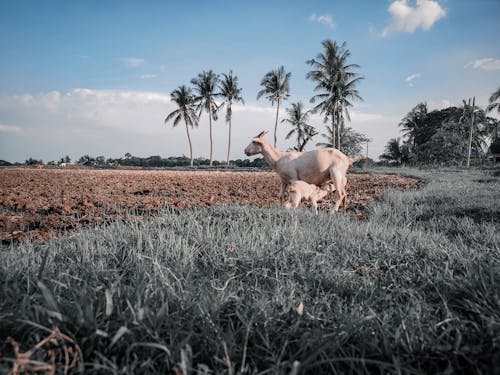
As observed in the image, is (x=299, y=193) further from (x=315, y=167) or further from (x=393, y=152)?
(x=393, y=152)

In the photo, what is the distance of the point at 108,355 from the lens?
122cm

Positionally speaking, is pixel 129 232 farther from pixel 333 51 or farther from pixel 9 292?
pixel 333 51

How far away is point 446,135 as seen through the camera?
33344 millimetres

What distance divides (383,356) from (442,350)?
237mm

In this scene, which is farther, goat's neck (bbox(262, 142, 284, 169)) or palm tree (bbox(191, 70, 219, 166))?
palm tree (bbox(191, 70, 219, 166))

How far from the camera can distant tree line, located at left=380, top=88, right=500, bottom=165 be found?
1313 inches

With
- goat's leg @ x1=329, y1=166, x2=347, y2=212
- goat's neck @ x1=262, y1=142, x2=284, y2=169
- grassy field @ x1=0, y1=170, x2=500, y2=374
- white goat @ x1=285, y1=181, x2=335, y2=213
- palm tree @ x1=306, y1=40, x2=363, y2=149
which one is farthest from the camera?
palm tree @ x1=306, y1=40, x2=363, y2=149

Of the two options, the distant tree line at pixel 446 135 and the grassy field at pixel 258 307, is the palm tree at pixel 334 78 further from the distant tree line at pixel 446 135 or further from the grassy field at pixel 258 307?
the grassy field at pixel 258 307

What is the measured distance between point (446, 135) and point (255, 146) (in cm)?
3557

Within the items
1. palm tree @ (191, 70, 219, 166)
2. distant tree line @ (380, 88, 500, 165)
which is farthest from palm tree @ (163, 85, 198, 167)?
distant tree line @ (380, 88, 500, 165)

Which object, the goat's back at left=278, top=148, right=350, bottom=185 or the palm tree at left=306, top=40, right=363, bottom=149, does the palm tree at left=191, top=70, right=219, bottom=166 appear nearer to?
the palm tree at left=306, top=40, right=363, bottom=149

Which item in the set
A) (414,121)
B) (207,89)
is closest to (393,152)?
(414,121)

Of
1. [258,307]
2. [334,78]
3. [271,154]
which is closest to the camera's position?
[258,307]

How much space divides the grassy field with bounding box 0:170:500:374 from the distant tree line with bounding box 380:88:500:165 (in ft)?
116
